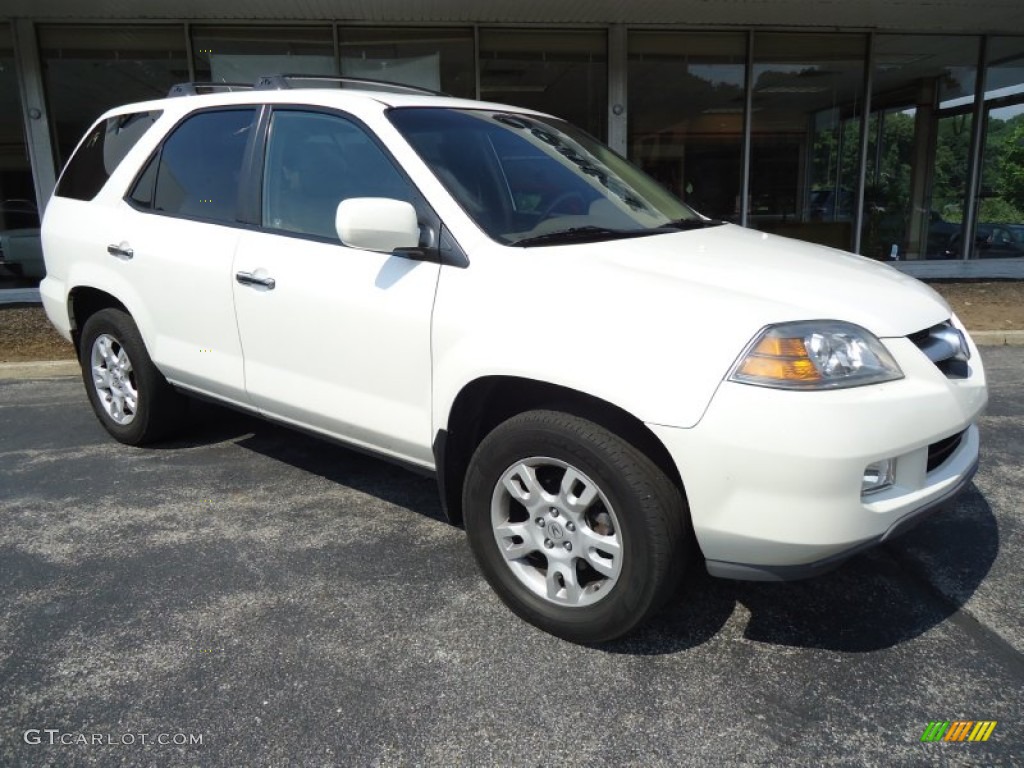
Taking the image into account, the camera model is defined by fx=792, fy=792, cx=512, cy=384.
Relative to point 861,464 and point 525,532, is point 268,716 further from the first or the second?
point 861,464

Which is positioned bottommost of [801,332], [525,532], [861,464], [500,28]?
[525,532]

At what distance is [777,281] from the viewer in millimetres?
2527

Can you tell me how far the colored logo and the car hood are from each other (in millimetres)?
1118

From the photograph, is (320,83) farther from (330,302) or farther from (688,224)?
(688,224)

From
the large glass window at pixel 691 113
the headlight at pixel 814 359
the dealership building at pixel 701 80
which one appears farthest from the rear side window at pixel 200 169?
the large glass window at pixel 691 113

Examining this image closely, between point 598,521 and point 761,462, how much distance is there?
0.59 metres

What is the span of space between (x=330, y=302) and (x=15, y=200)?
30.8 ft

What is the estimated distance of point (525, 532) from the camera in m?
2.65

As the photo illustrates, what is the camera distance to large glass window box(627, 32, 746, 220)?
10812mm

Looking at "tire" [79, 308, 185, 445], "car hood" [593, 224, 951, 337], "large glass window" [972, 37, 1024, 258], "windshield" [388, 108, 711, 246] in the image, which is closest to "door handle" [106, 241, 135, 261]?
"tire" [79, 308, 185, 445]

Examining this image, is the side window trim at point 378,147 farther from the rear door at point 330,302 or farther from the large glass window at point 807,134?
the large glass window at point 807,134

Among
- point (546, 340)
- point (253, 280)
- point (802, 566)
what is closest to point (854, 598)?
point (802, 566)

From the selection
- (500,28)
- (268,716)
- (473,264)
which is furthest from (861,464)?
(500,28)

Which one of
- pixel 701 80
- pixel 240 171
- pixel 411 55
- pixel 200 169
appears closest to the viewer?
→ pixel 240 171
